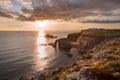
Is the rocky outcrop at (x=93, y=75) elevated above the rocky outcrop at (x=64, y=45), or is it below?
above

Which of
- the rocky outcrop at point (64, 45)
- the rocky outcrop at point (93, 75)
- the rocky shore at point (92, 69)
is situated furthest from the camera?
the rocky outcrop at point (64, 45)

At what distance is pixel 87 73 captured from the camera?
78.8 feet

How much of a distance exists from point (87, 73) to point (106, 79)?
2.70m

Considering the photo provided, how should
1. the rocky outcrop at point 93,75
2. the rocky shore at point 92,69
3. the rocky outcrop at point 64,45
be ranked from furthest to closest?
the rocky outcrop at point 64,45 < the rocky shore at point 92,69 < the rocky outcrop at point 93,75

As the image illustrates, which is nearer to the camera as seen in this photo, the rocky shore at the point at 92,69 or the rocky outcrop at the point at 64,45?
the rocky shore at the point at 92,69

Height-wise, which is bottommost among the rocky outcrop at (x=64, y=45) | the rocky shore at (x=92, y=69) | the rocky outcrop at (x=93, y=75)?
the rocky outcrop at (x=64, y=45)

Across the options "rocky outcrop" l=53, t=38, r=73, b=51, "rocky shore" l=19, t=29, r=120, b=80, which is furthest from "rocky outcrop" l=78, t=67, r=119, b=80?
"rocky outcrop" l=53, t=38, r=73, b=51

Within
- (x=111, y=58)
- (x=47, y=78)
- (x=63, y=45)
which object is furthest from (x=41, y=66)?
(x=63, y=45)

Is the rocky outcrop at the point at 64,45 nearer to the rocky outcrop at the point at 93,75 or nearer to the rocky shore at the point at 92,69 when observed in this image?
the rocky shore at the point at 92,69

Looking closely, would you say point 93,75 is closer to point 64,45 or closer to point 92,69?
point 92,69

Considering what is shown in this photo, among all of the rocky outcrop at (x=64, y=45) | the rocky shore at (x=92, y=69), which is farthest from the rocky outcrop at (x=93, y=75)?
the rocky outcrop at (x=64, y=45)

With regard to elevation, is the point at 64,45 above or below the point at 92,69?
below

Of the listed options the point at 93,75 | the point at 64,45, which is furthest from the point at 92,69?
the point at 64,45

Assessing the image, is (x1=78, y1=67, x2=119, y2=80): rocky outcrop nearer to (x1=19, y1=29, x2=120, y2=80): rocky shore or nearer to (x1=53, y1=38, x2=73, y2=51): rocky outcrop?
(x1=19, y1=29, x2=120, y2=80): rocky shore
